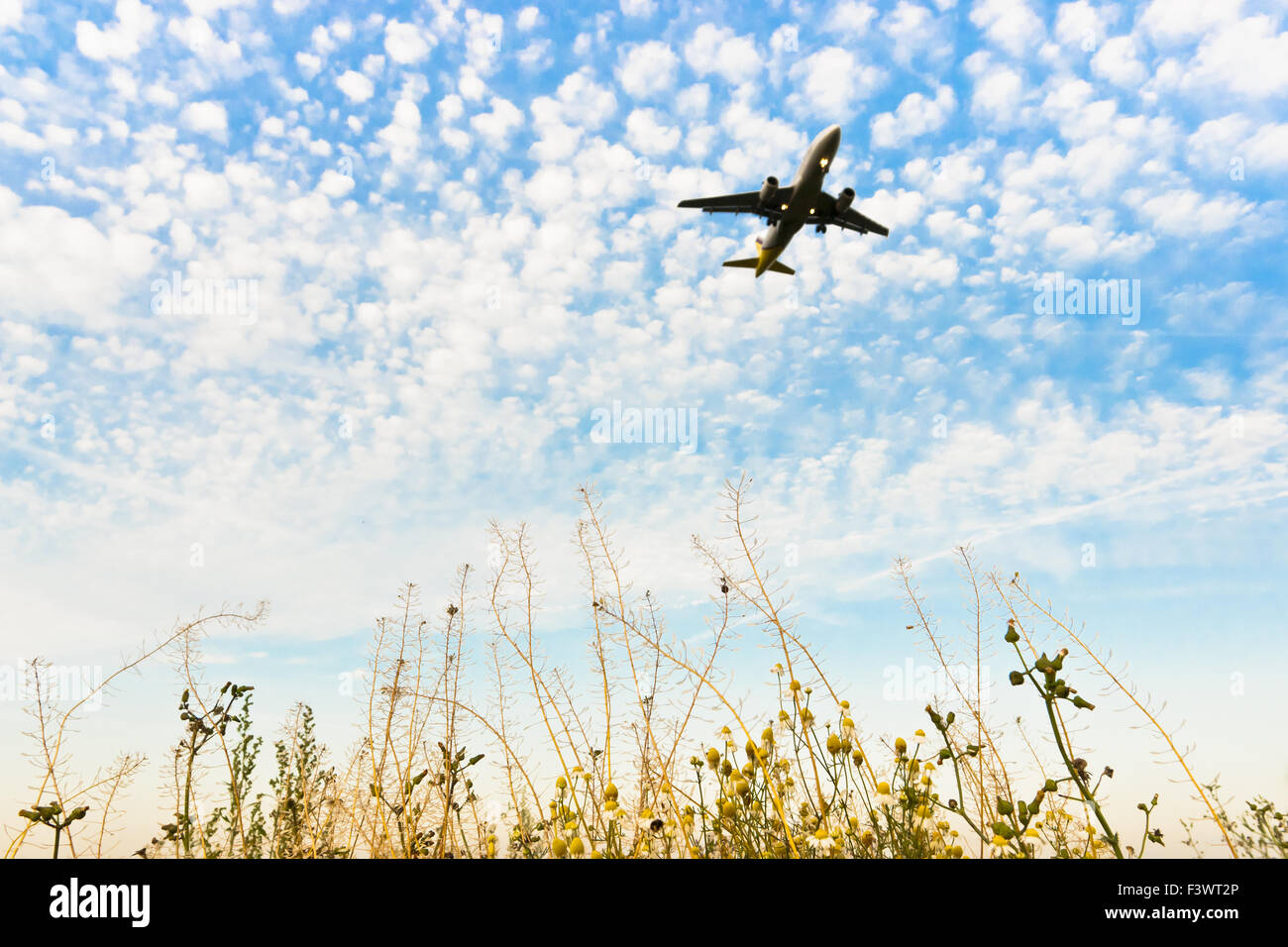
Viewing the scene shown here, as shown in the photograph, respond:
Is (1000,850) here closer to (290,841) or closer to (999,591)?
(999,591)

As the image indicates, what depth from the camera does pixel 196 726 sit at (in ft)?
16.0

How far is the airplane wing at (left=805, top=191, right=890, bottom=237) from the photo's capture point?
69.1 ft

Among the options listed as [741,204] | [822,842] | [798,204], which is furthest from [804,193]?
[822,842]

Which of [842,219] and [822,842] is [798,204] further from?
[822,842]

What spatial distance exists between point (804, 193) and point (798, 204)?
0.40m

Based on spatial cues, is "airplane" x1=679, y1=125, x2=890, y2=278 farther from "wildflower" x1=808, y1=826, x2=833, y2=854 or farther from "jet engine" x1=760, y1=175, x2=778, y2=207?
"wildflower" x1=808, y1=826, x2=833, y2=854

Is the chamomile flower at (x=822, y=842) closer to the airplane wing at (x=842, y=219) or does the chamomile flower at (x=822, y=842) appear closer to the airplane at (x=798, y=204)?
the airplane at (x=798, y=204)

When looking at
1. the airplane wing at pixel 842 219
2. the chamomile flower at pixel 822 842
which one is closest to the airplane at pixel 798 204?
the airplane wing at pixel 842 219

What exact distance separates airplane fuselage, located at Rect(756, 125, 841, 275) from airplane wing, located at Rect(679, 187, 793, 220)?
10.6 inches

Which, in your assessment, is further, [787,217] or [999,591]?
[787,217]
